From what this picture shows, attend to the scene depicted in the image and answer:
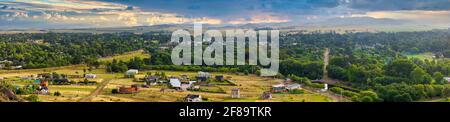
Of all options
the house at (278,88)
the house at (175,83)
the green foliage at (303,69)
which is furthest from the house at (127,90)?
the green foliage at (303,69)

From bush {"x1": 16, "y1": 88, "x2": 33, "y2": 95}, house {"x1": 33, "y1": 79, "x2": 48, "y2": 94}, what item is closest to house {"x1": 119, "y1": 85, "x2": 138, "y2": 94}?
house {"x1": 33, "y1": 79, "x2": 48, "y2": 94}

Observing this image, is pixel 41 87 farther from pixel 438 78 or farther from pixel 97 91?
pixel 438 78

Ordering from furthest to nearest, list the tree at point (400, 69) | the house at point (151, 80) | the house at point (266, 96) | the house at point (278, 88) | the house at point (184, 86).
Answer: the tree at point (400, 69) → the house at point (151, 80) → the house at point (184, 86) → the house at point (278, 88) → the house at point (266, 96)

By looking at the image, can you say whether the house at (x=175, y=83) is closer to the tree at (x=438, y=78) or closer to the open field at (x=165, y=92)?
the open field at (x=165, y=92)

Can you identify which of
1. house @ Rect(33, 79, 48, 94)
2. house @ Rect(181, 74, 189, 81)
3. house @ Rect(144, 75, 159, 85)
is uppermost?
house @ Rect(33, 79, 48, 94)

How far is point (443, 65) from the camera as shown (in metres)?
20.0

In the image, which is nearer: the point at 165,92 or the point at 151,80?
the point at 165,92

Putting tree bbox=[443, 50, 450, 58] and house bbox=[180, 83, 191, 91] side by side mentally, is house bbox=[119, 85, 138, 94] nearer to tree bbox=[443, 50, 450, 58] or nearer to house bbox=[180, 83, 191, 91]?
house bbox=[180, 83, 191, 91]

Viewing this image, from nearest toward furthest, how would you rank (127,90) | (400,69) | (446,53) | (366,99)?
(366,99) < (127,90) < (400,69) < (446,53)

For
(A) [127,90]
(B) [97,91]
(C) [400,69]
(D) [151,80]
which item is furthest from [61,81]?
(C) [400,69]
